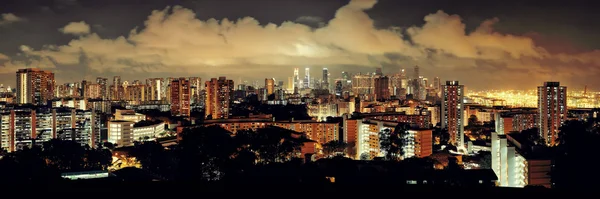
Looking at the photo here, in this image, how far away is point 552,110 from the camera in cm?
1180

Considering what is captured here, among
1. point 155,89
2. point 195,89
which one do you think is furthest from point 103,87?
point 195,89

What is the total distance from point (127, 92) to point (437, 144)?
702 inches

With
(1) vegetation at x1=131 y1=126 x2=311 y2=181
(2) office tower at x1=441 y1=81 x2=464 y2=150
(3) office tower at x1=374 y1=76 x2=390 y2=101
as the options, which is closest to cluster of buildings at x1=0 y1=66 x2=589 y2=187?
(2) office tower at x1=441 y1=81 x2=464 y2=150

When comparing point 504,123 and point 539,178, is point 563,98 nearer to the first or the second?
point 504,123

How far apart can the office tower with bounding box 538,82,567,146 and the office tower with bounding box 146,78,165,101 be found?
18994 millimetres

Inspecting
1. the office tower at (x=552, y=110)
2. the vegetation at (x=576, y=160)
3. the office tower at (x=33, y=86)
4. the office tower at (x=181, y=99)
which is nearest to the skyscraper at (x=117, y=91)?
the office tower at (x=33, y=86)

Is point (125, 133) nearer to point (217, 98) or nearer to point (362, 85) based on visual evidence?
point (217, 98)

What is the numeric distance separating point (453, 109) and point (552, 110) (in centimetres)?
235

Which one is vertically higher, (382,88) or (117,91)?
(382,88)

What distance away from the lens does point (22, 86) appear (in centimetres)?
→ 1697

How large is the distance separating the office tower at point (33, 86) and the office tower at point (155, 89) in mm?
7971

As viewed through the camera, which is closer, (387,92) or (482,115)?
(482,115)

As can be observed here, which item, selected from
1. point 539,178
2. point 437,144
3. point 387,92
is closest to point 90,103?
point 437,144

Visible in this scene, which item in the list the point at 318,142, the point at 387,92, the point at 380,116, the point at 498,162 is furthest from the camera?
the point at 387,92
